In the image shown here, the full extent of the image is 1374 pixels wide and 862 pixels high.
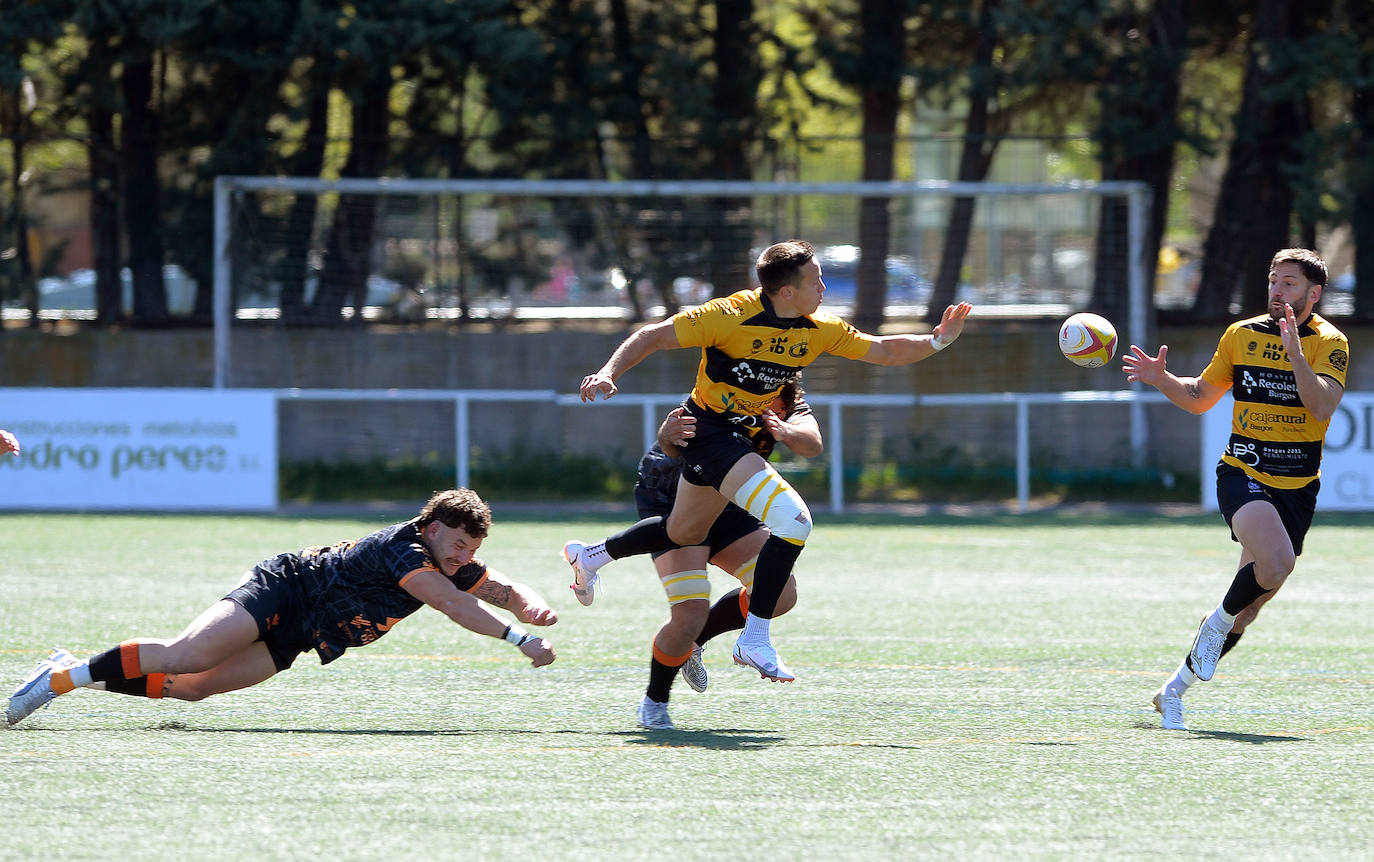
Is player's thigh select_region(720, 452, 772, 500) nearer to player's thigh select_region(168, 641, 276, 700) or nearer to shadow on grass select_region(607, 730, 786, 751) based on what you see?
shadow on grass select_region(607, 730, 786, 751)

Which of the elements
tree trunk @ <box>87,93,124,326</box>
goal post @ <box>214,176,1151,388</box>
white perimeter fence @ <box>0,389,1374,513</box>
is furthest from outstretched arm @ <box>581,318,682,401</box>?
tree trunk @ <box>87,93,124,326</box>

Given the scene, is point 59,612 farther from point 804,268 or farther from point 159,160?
point 159,160

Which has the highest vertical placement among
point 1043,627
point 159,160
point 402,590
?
point 159,160

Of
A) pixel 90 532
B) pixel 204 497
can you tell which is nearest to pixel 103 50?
pixel 204 497

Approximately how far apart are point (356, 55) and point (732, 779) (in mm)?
14090

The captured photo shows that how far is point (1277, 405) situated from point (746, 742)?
2402 mm

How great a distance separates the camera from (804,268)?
19.8 feet

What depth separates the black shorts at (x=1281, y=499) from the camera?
6125mm

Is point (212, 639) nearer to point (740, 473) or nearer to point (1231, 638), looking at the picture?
point (740, 473)

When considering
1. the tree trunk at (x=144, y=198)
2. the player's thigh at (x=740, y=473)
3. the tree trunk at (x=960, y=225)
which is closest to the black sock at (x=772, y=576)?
the player's thigh at (x=740, y=473)

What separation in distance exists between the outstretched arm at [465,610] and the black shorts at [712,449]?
0.91 meters

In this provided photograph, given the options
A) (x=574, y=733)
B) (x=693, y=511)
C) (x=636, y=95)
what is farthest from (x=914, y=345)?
(x=636, y=95)

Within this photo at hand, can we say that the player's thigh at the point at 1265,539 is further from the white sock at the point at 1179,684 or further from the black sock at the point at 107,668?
the black sock at the point at 107,668

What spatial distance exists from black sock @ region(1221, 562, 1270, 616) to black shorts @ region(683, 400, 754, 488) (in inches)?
74.3
